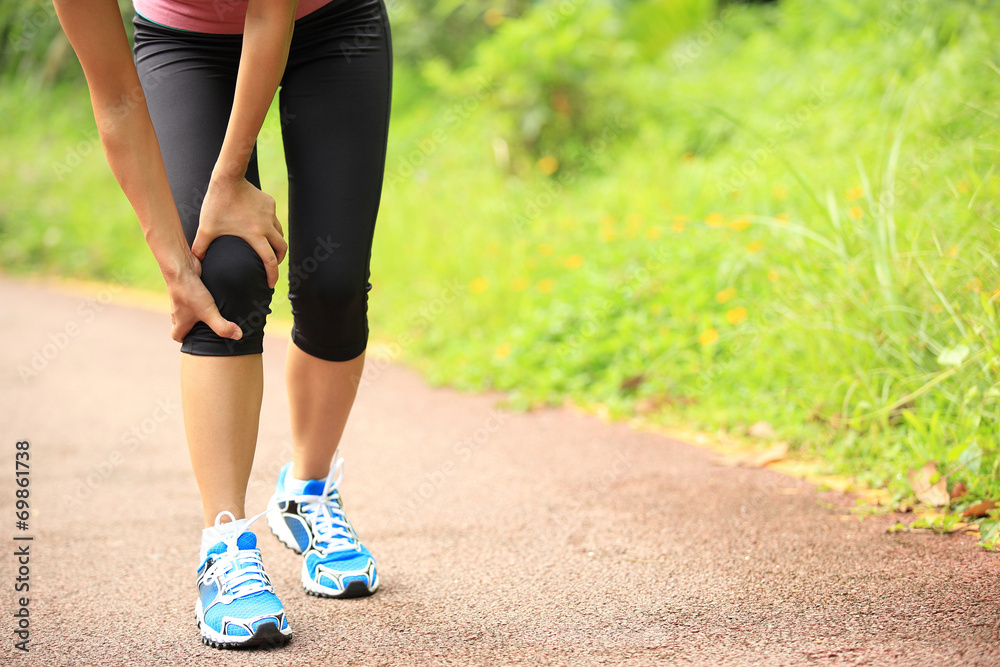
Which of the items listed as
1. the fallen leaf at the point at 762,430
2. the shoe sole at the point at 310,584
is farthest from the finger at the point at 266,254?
the fallen leaf at the point at 762,430

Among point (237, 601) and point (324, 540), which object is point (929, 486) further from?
point (237, 601)

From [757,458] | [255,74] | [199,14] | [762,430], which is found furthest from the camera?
[762,430]

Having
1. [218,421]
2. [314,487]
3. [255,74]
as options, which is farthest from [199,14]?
[314,487]

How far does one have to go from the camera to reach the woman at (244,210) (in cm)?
160

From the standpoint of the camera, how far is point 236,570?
1.64m

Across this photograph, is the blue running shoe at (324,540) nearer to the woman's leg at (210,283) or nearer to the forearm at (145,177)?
the woman's leg at (210,283)

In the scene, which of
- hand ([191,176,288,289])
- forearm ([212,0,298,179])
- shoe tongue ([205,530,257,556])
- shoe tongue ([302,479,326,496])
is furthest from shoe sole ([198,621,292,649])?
forearm ([212,0,298,179])

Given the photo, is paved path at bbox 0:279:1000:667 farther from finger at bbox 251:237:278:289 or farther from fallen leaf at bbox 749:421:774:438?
finger at bbox 251:237:278:289

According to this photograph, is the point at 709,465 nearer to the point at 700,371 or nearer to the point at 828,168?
the point at 700,371

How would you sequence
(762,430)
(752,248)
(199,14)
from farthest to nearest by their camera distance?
(752,248) < (762,430) < (199,14)

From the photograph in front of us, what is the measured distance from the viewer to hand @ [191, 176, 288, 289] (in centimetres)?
163

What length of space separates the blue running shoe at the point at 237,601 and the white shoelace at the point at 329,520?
0.82ft

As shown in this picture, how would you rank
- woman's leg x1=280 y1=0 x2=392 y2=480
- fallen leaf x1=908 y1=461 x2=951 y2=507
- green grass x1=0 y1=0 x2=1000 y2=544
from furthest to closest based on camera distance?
green grass x1=0 y1=0 x2=1000 y2=544
fallen leaf x1=908 y1=461 x2=951 y2=507
woman's leg x1=280 y1=0 x2=392 y2=480

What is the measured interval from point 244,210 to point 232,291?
Answer: 170 mm
